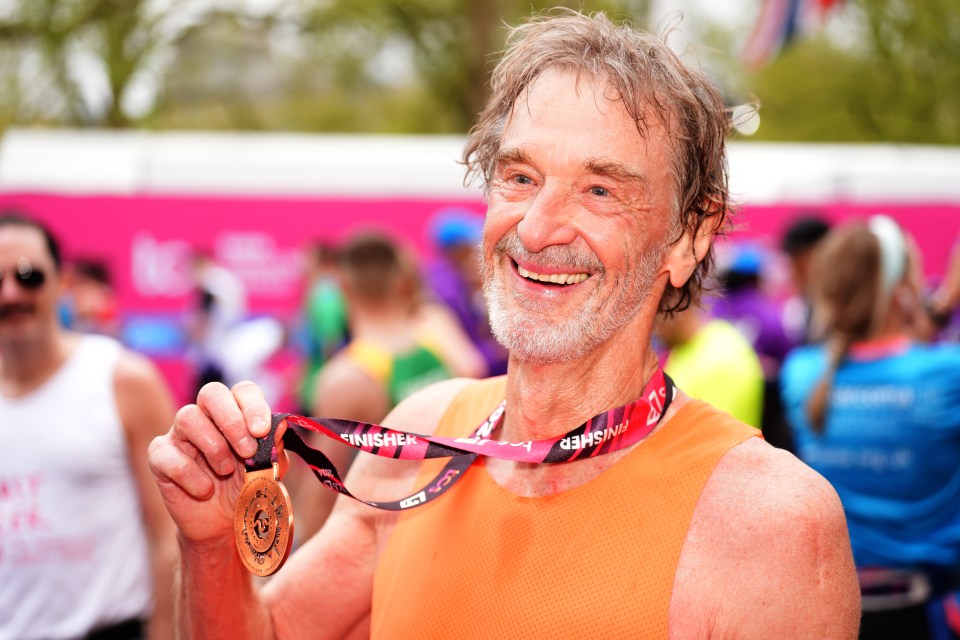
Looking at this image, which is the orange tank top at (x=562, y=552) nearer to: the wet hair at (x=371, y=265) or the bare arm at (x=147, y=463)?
the bare arm at (x=147, y=463)

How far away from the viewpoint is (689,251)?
7.08 ft

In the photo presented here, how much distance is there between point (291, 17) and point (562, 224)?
65.0 feet

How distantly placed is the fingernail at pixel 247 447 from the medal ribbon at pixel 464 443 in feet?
0.16

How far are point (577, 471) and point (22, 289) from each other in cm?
251

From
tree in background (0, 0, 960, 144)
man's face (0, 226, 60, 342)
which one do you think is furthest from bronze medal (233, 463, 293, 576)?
tree in background (0, 0, 960, 144)

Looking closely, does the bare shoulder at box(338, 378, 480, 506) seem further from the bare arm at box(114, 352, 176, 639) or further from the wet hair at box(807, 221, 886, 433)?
the wet hair at box(807, 221, 886, 433)

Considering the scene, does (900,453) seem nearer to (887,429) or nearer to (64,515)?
(887,429)

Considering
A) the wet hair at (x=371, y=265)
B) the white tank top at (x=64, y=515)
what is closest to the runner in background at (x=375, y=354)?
the wet hair at (x=371, y=265)

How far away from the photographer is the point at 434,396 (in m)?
2.39

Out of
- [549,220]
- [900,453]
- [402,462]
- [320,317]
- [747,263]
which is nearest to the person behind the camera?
[549,220]

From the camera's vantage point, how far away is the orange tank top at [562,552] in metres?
1.77

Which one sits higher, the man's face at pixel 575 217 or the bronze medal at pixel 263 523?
the man's face at pixel 575 217

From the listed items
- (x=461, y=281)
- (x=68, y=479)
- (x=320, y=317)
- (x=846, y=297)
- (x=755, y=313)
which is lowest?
(x=320, y=317)

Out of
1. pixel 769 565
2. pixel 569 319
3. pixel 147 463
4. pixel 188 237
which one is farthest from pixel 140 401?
pixel 188 237
